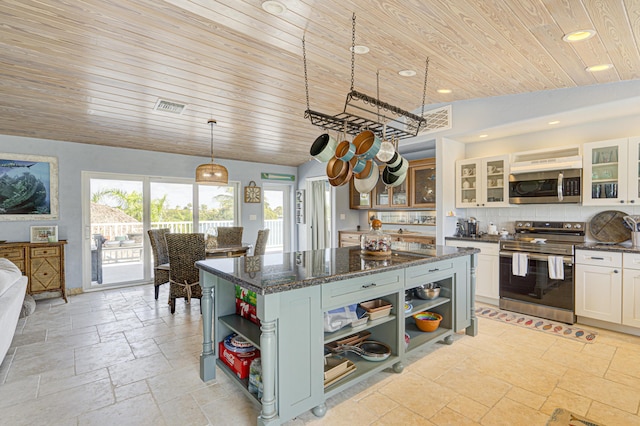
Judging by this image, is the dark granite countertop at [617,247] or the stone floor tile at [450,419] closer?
the stone floor tile at [450,419]

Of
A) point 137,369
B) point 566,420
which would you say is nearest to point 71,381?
point 137,369

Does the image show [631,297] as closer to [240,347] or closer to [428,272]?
[428,272]

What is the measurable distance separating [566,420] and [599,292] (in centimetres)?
207

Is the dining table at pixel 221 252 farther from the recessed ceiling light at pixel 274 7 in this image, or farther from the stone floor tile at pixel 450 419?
the stone floor tile at pixel 450 419

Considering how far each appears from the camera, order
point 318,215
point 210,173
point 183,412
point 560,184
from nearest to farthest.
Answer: point 183,412 → point 560,184 → point 210,173 → point 318,215

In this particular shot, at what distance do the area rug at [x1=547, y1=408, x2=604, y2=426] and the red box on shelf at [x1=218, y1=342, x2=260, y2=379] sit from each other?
187 centimetres

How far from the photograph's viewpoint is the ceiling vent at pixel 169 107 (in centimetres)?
→ 374

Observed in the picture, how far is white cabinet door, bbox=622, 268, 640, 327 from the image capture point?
10.5 feet

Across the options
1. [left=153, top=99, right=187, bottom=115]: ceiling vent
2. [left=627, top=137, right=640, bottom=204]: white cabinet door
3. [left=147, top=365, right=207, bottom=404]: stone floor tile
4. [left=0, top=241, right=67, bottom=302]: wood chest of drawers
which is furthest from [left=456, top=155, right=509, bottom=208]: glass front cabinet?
[left=0, top=241, right=67, bottom=302]: wood chest of drawers

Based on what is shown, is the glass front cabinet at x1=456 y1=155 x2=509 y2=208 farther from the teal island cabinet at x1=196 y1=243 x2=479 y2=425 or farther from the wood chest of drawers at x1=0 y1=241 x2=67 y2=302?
the wood chest of drawers at x1=0 y1=241 x2=67 y2=302

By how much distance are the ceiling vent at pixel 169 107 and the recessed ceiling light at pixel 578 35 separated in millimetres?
3654

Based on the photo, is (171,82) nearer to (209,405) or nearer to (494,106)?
(209,405)

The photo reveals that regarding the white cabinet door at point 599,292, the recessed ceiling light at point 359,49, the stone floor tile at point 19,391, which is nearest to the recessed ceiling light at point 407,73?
the recessed ceiling light at point 359,49

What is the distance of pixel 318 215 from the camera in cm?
738
